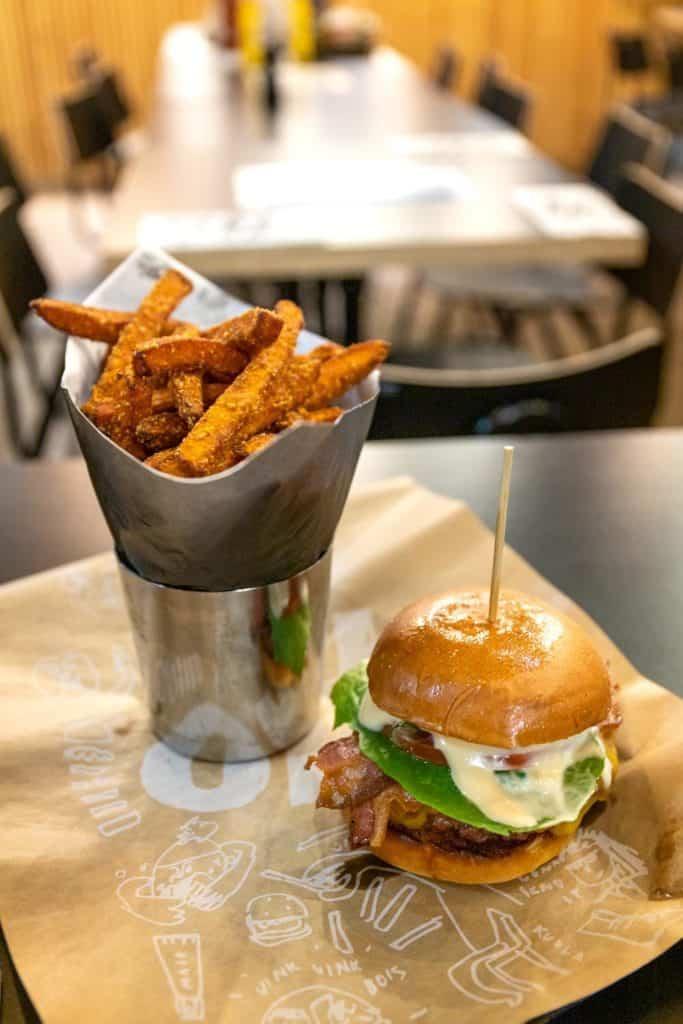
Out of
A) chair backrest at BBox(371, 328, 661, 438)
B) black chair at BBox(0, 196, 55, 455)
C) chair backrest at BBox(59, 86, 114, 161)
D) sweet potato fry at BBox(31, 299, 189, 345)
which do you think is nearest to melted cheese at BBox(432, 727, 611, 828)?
sweet potato fry at BBox(31, 299, 189, 345)

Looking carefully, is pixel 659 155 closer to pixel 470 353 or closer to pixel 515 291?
pixel 515 291

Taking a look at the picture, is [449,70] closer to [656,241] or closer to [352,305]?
[352,305]

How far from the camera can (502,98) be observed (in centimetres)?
404

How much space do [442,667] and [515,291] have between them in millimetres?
2371

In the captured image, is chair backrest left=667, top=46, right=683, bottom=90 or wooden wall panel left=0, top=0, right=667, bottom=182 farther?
wooden wall panel left=0, top=0, right=667, bottom=182

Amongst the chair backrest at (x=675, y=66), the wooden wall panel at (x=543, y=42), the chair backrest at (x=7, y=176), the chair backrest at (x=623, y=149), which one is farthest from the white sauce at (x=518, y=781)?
the wooden wall panel at (x=543, y=42)

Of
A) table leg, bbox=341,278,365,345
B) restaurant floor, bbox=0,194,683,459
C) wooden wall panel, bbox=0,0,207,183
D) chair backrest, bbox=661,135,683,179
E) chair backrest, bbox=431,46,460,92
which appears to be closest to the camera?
table leg, bbox=341,278,365,345

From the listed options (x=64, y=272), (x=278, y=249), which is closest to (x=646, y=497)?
(x=278, y=249)

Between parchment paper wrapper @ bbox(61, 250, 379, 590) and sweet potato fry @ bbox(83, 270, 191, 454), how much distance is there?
0.02m

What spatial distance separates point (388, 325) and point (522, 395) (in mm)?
3167

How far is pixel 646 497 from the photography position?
1.28 m

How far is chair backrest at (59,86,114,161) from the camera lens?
3.65m

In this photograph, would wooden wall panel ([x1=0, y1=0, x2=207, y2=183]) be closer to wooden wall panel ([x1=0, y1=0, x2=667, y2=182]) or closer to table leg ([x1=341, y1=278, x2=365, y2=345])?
wooden wall panel ([x1=0, y1=0, x2=667, y2=182])

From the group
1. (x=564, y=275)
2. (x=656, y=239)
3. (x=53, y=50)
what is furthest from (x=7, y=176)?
(x=53, y=50)
